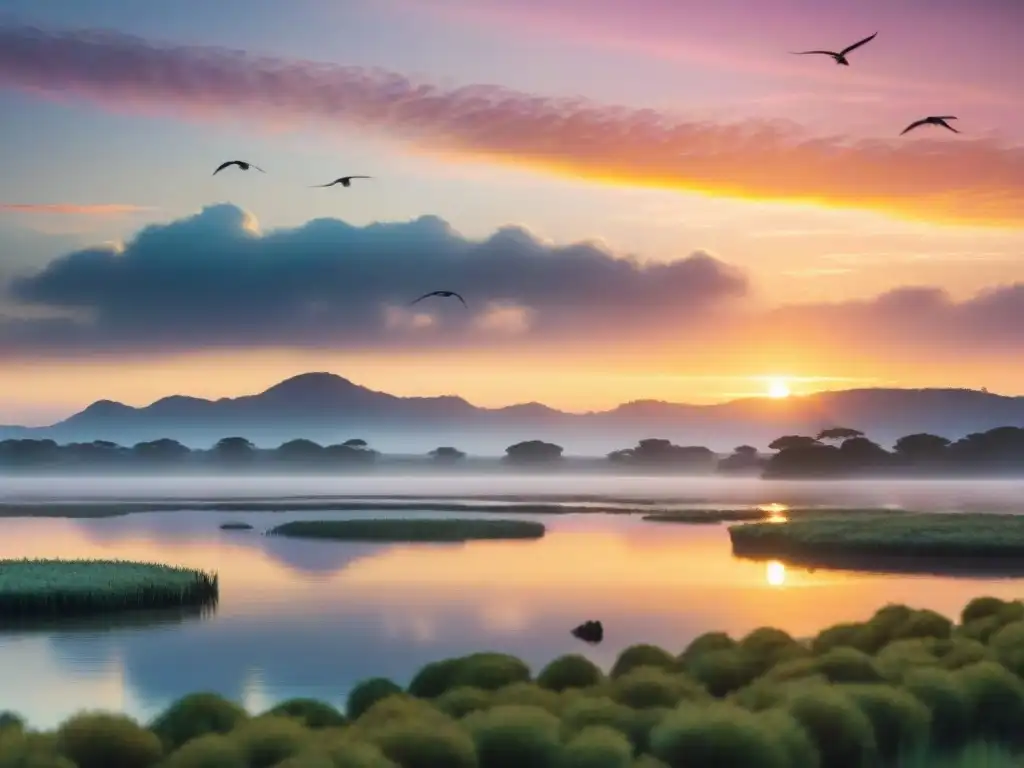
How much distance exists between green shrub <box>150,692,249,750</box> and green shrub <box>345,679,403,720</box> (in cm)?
271

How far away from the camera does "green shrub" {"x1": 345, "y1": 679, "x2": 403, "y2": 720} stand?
62.5 ft

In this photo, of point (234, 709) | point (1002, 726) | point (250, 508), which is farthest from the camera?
point (250, 508)

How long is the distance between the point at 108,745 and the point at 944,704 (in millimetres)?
11805

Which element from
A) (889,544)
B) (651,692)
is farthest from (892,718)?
(889,544)

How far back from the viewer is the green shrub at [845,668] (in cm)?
1978

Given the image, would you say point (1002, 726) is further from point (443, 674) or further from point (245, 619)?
point (245, 619)

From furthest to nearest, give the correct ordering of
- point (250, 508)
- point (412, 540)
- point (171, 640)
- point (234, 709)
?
point (250, 508) < point (412, 540) < point (171, 640) < point (234, 709)

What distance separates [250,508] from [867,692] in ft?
383

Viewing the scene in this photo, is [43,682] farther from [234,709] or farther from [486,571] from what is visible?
[486,571]

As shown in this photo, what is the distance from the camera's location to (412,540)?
80.7 m

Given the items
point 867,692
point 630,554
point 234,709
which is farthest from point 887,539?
point 234,709

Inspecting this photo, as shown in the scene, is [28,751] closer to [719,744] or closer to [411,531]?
[719,744]

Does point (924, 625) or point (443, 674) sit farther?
point (924, 625)

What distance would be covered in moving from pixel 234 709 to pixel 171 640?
2406cm
